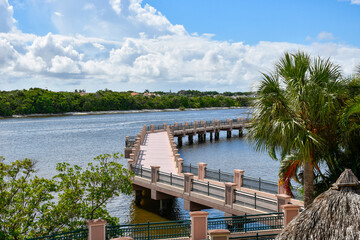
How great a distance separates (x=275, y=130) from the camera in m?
12.2

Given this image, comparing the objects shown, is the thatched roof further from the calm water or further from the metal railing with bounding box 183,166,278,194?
the calm water

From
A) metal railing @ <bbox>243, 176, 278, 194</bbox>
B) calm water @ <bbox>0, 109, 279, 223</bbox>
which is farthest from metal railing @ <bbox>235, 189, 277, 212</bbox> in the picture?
calm water @ <bbox>0, 109, 279, 223</bbox>

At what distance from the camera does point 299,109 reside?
12656mm

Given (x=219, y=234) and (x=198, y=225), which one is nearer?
(x=219, y=234)

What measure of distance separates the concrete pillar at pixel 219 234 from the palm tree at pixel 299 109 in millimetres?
3031

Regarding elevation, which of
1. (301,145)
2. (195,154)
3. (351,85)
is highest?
(351,85)

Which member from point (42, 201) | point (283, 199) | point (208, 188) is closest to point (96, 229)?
point (42, 201)

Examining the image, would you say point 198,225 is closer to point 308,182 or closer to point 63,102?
point 308,182

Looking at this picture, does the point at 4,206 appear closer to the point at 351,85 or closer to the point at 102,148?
the point at 351,85

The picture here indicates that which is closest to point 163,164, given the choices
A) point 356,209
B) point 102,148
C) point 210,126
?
point 356,209

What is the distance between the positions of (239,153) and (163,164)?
73.0 feet

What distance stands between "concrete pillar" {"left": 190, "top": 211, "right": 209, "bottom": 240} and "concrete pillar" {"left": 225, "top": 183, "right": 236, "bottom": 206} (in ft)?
16.4

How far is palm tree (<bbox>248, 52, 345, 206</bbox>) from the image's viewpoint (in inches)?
481

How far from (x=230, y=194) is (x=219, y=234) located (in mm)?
6312
